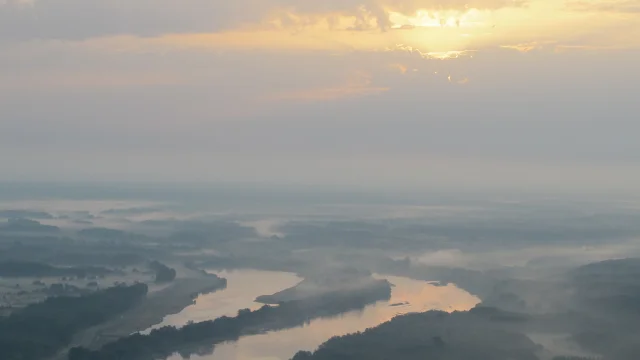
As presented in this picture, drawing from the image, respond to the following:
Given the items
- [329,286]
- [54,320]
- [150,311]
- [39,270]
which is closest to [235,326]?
[150,311]

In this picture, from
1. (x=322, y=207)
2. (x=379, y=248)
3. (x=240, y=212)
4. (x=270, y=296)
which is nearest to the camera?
(x=270, y=296)

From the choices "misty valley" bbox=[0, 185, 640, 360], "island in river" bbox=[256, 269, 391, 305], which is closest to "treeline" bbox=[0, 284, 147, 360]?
"misty valley" bbox=[0, 185, 640, 360]

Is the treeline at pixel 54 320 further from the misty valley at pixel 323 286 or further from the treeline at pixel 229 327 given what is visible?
the treeline at pixel 229 327

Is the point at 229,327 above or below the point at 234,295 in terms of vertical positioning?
below

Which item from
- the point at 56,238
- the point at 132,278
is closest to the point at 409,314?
the point at 132,278

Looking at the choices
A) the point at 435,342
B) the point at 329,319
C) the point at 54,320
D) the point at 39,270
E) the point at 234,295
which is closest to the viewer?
the point at 435,342

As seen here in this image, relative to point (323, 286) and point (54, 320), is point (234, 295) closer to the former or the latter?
point (323, 286)

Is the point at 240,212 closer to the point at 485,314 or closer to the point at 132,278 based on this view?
the point at 132,278
